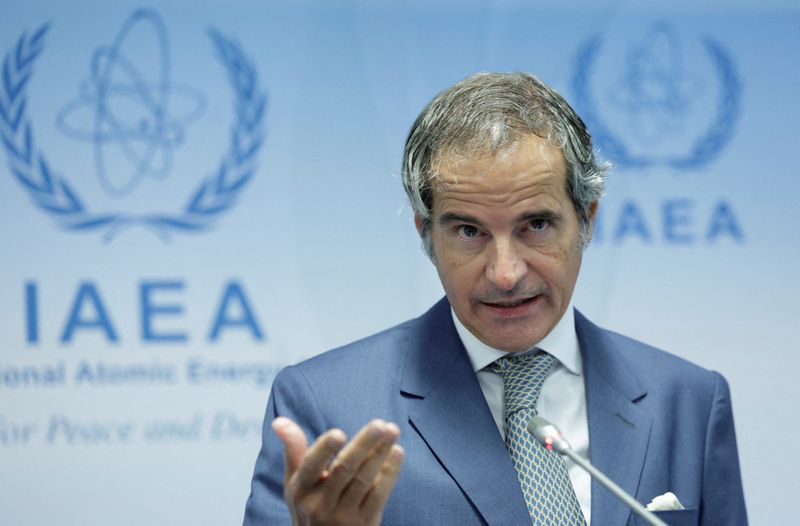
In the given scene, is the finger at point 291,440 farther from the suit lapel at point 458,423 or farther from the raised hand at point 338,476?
the suit lapel at point 458,423

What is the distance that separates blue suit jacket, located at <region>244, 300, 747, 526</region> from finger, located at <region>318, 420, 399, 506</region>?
1.52 feet

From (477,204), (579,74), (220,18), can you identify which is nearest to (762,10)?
(579,74)

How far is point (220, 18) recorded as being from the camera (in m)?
3.37

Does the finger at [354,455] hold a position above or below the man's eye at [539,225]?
below

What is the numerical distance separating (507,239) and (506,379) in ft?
1.07

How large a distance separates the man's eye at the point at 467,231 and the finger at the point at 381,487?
597 millimetres

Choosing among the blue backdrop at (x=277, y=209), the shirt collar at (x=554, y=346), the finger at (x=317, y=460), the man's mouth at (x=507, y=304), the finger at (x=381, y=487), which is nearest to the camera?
the finger at (x=317, y=460)

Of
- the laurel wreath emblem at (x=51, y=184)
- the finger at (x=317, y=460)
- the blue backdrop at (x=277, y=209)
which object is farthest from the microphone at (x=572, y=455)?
the laurel wreath emblem at (x=51, y=184)

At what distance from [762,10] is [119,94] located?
7.37 feet

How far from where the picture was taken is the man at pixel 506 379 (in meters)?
2.02

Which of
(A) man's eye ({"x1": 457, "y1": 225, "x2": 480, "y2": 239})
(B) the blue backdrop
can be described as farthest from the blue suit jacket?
(B) the blue backdrop

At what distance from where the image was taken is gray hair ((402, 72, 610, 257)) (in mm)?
2047

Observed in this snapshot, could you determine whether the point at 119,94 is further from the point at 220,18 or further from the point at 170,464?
the point at 170,464

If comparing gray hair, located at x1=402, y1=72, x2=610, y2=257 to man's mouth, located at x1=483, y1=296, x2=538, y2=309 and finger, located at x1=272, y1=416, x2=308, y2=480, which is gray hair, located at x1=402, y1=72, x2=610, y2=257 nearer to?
man's mouth, located at x1=483, y1=296, x2=538, y2=309
